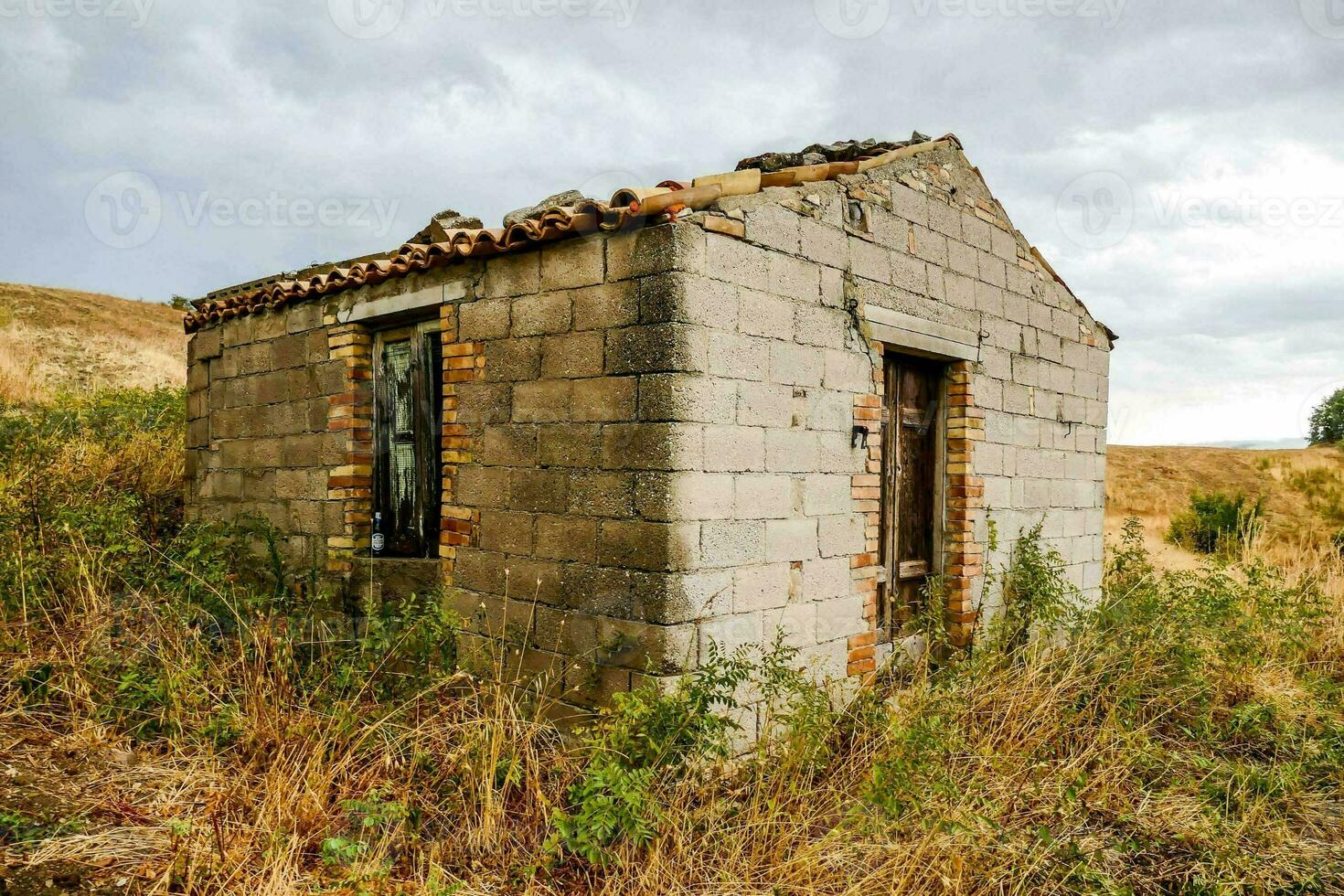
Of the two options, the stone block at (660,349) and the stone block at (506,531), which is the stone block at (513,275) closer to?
the stone block at (660,349)

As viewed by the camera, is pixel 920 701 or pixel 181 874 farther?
pixel 920 701

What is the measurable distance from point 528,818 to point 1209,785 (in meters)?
3.34

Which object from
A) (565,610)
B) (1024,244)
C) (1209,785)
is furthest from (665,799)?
(1024,244)

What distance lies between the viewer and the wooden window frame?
520cm

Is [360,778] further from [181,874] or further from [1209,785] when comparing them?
[1209,785]

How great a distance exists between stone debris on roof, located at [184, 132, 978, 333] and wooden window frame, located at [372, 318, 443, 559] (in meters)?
0.40

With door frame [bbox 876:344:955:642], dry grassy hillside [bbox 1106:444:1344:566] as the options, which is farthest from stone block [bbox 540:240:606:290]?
dry grassy hillside [bbox 1106:444:1344:566]

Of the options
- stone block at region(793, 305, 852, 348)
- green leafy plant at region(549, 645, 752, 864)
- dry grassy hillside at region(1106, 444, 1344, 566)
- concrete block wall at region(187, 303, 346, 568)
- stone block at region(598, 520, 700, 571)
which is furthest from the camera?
dry grassy hillside at region(1106, 444, 1344, 566)

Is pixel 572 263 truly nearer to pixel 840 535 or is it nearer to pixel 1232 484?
pixel 840 535

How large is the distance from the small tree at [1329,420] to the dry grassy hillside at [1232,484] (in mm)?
7958

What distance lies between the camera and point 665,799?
134 inches

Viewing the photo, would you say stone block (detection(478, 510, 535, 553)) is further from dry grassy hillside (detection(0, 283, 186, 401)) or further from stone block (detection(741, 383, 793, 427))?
dry grassy hillside (detection(0, 283, 186, 401))

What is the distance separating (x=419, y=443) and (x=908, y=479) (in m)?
3.23

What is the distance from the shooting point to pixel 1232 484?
20.8 meters
